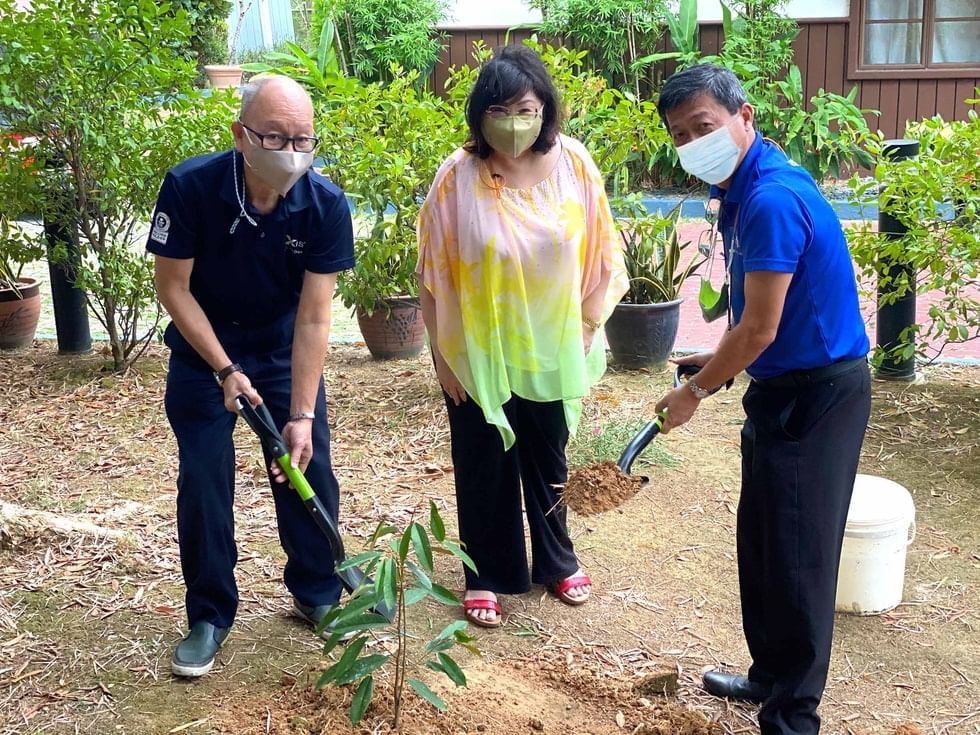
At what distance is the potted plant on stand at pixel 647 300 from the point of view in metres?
5.99

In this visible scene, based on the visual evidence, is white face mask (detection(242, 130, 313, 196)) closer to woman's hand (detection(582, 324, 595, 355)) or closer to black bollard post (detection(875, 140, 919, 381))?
woman's hand (detection(582, 324, 595, 355))

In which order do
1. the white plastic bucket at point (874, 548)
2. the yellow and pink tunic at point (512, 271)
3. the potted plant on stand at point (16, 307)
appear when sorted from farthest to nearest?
1. the potted plant on stand at point (16, 307)
2. the white plastic bucket at point (874, 548)
3. the yellow and pink tunic at point (512, 271)

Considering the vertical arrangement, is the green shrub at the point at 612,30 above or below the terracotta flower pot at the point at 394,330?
above

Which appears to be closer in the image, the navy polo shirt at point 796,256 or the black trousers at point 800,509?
the navy polo shirt at point 796,256

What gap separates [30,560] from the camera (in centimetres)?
400

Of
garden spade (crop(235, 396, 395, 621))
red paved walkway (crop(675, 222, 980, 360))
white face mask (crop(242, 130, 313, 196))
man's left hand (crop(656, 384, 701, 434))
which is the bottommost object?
red paved walkway (crop(675, 222, 980, 360))

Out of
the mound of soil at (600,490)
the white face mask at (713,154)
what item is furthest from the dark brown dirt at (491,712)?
the white face mask at (713,154)

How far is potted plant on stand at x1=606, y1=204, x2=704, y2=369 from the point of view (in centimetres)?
599

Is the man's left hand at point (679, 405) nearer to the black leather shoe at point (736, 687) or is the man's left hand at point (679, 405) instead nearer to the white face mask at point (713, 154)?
the white face mask at point (713, 154)

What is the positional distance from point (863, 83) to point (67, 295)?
9269 mm

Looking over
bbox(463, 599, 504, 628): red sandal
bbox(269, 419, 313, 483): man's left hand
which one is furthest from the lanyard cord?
bbox(463, 599, 504, 628): red sandal

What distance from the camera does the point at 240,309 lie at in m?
3.19

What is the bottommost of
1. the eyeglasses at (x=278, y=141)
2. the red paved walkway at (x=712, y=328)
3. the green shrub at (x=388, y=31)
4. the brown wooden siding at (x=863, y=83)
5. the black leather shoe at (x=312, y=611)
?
the black leather shoe at (x=312, y=611)

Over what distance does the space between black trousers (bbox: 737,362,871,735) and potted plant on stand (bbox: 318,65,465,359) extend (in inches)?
126
